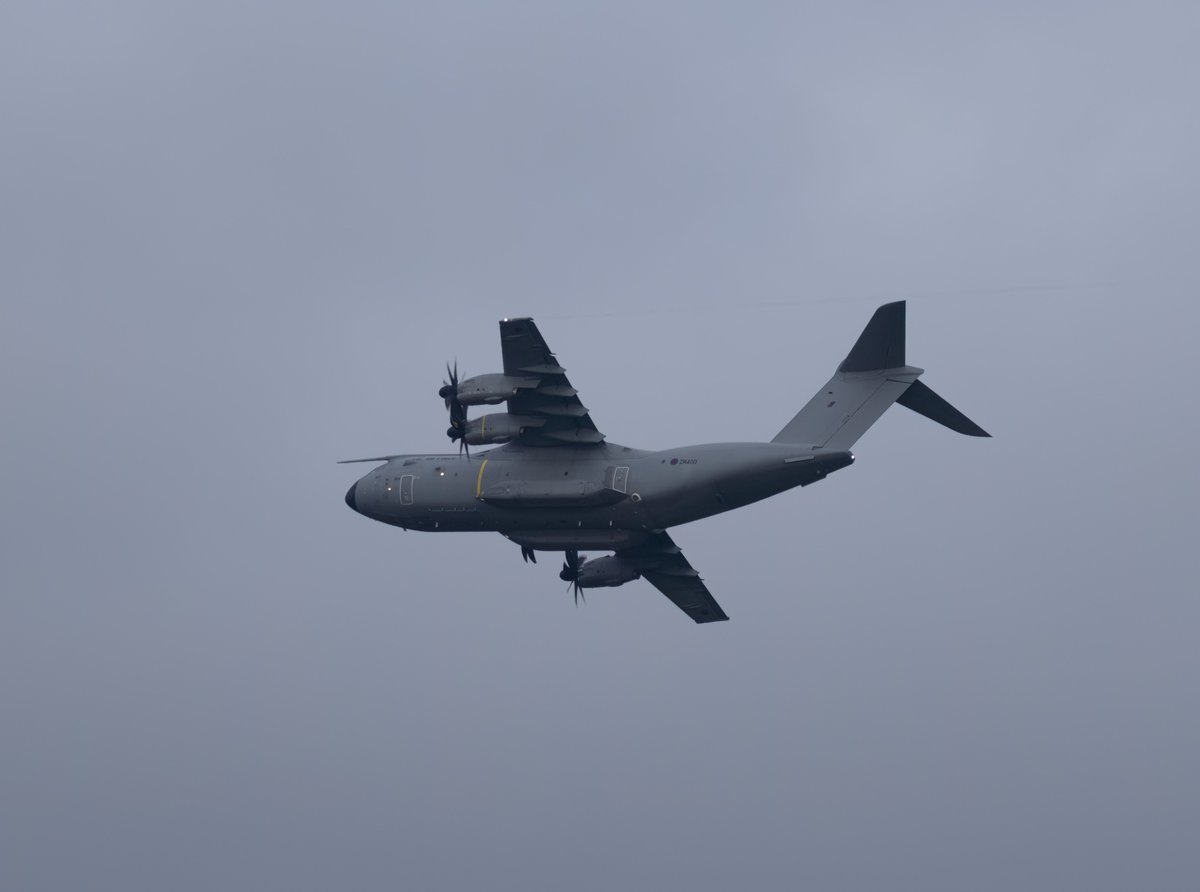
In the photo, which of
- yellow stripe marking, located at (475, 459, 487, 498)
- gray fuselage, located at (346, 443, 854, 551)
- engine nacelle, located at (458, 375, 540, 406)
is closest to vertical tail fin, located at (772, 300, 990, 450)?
gray fuselage, located at (346, 443, 854, 551)

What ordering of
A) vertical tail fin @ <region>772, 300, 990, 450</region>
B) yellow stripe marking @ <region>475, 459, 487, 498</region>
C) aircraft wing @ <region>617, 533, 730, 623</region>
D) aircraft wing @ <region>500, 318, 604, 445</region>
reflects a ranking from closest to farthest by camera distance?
aircraft wing @ <region>500, 318, 604, 445</region>, vertical tail fin @ <region>772, 300, 990, 450</region>, yellow stripe marking @ <region>475, 459, 487, 498</region>, aircraft wing @ <region>617, 533, 730, 623</region>

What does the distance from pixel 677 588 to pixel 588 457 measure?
6.43m

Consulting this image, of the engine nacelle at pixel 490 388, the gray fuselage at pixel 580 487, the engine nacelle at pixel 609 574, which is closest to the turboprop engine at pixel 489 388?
the engine nacelle at pixel 490 388

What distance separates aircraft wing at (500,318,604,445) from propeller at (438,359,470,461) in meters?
1.10

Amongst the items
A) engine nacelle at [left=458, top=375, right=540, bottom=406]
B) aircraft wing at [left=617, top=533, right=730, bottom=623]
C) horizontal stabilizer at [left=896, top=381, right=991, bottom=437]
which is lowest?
aircraft wing at [left=617, top=533, right=730, bottom=623]

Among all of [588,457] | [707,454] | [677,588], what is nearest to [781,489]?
[707,454]

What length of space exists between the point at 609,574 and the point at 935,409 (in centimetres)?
1029

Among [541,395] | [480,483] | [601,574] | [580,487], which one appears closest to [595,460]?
[580,487]

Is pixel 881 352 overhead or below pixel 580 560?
overhead

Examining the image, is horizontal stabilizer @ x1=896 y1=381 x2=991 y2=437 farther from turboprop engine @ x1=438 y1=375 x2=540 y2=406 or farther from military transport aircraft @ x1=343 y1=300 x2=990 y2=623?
turboprop engine @ x1=438 y1=375 x2=540 y2=406

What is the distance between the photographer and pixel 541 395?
143 ft

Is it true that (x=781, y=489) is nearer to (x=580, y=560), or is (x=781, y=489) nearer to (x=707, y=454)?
(x=707, y=454)

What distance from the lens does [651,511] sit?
143 ft

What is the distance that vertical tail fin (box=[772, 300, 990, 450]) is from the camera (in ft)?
141
